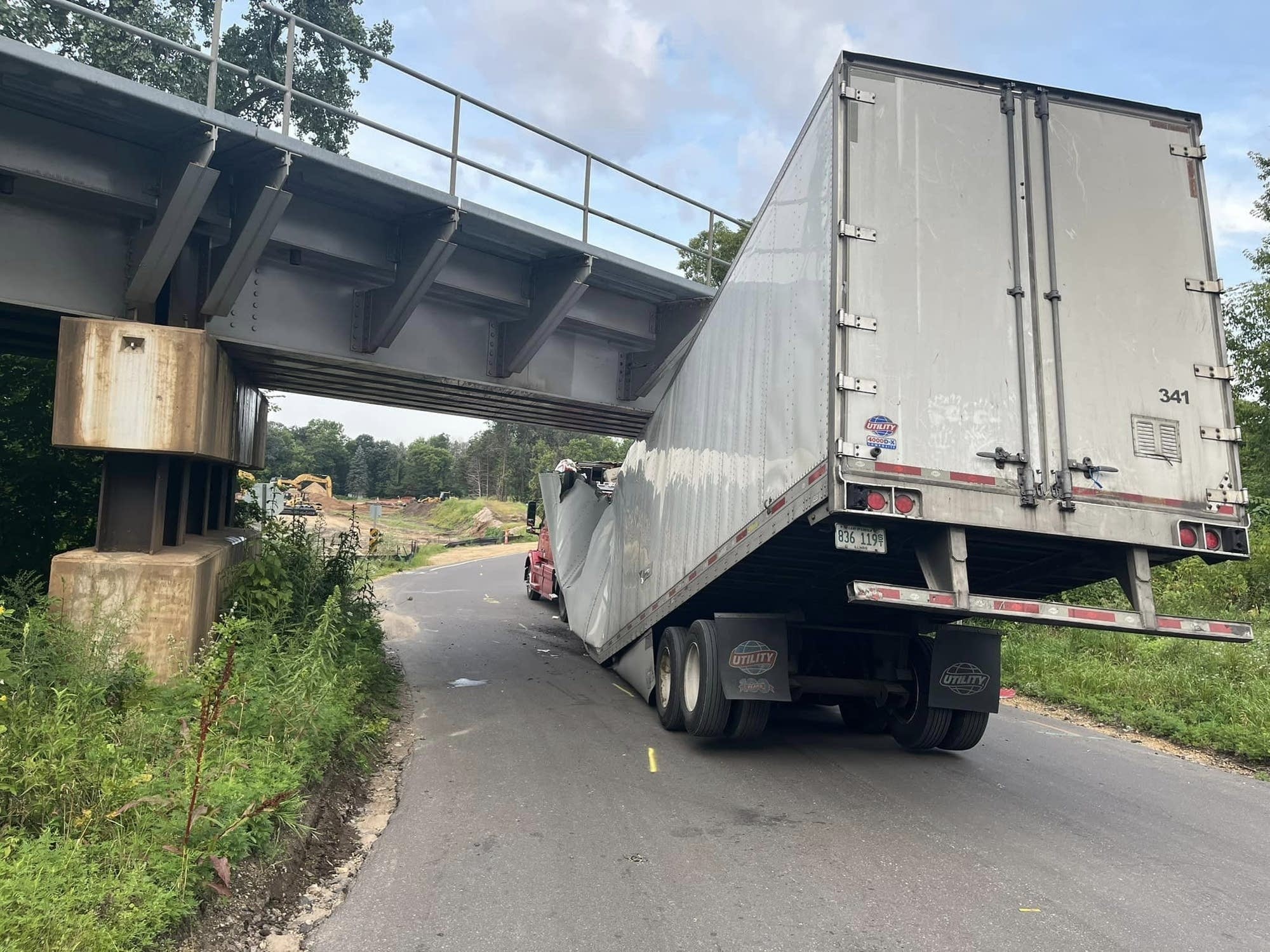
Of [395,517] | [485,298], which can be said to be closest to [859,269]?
[485,298]

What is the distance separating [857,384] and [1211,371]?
268cm

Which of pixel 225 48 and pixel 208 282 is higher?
pixel 225 48

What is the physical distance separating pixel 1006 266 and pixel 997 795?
13.3 feet

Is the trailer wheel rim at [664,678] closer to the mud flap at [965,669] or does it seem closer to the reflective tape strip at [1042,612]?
the mud flap at [965,669]

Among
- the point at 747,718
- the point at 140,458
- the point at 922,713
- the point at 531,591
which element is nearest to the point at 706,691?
the point at 747,718

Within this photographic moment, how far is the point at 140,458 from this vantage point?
7.82 meters

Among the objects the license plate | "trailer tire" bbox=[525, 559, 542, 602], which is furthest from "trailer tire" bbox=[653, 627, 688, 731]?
"trailer tire" bbox=[525, 559, 542, 602]

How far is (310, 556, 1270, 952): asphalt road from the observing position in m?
4.13

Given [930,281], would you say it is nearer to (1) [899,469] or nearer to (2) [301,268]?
(1) [899,469]

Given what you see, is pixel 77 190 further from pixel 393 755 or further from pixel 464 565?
pixel 464 565

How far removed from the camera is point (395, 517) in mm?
74125

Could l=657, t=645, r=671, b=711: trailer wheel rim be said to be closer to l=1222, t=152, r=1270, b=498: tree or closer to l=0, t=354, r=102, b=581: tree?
l=0, t=354, r=102, b=581: tree

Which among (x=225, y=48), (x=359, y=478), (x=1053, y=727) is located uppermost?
(x=225, y=48)

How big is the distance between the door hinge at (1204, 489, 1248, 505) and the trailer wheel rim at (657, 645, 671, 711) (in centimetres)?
481
